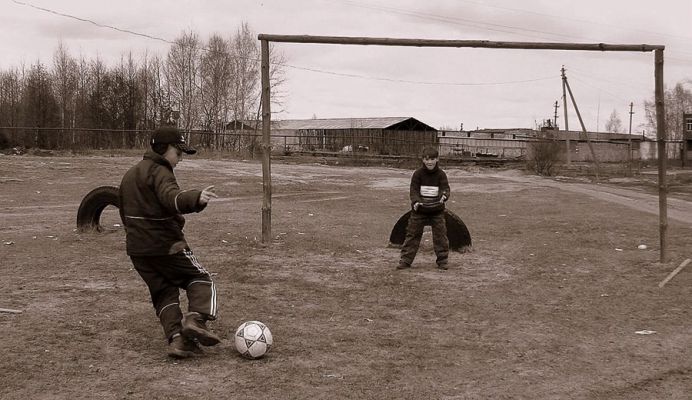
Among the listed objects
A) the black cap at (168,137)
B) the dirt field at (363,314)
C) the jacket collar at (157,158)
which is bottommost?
the dirt field at (363,314)

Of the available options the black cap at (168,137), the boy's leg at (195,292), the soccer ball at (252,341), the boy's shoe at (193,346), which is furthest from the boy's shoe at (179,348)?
the black cap at (168,137)

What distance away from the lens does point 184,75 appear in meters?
59.1

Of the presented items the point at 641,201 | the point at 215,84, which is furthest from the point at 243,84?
the point at 641,201

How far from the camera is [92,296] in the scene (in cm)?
785

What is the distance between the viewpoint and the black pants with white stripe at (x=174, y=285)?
224 inches

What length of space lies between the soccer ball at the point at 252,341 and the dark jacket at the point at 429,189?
14.6ft

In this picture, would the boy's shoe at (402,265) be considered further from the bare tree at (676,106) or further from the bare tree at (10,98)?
the bare tree at (676,106)

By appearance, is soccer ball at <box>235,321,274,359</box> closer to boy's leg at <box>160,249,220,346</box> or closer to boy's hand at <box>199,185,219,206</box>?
boy's leg at <box>160,249,220,346</box>

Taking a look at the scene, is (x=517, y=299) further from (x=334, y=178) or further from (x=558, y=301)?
(x=334, y=178)

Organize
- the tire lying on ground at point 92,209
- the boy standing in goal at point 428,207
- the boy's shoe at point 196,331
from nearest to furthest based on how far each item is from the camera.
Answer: the boy's shoe at point 196,331 < the boy standing in goal at point 428,207 < the tire lying on ground at point 92,209

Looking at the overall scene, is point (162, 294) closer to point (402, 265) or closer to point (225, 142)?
point (402, 265)

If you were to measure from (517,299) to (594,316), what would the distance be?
1.01 m

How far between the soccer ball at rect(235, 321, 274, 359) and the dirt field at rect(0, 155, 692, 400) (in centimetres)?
8

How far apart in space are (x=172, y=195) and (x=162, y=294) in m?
0.90
